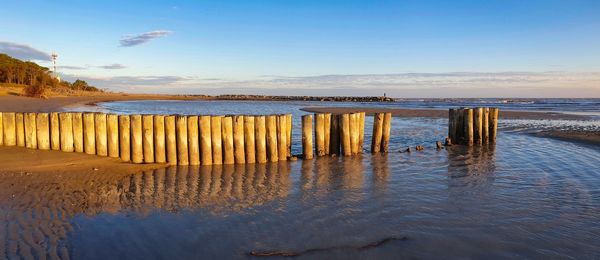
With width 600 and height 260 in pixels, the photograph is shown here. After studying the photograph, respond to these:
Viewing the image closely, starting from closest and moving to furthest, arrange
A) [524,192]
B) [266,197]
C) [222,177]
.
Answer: [266,197] → [524,192] → [222,177]

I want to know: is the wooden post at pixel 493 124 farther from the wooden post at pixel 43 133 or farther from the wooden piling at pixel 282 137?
the wooden post at pixel 43 133

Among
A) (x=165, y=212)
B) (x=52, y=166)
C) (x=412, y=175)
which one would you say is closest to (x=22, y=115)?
(x=52, y=166)

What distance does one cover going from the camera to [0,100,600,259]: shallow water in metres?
4.96

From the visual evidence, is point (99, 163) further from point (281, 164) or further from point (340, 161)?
point (340, 161)

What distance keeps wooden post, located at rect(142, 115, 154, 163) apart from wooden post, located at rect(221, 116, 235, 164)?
163cm

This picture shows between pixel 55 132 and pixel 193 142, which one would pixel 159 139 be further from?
pixel 55 132

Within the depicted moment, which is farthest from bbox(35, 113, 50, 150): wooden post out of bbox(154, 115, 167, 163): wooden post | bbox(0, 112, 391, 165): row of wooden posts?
bbox(154, 115, 167, 163): wooden post

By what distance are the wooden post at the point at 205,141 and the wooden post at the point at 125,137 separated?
1667 mm

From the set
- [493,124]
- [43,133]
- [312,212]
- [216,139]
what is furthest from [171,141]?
[493,124]

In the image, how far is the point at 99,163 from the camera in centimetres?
930

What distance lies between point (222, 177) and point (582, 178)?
7.68 meters

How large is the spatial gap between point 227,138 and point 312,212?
439cm

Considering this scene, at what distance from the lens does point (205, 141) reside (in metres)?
10.0

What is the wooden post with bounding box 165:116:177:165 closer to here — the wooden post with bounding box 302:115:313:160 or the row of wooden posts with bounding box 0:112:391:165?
the row of wooden posts with bounding box 0:112:391:165
